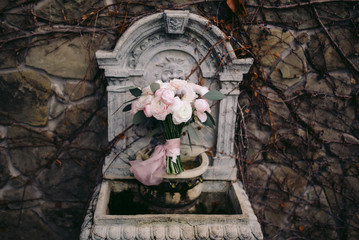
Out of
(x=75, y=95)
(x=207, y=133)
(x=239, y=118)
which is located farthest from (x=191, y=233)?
(x=75, y=95)

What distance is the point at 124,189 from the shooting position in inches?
66.4

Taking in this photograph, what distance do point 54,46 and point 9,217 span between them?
1.20 meters

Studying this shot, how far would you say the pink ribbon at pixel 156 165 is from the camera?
4.55 ft

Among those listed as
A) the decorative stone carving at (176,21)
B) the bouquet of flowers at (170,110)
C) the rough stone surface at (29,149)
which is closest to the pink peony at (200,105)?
the bouquet of flowers at (170,110)

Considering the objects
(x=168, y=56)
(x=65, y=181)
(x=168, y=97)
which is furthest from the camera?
(x=65, y=181)

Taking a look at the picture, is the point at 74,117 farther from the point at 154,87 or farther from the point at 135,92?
the point at 154,87

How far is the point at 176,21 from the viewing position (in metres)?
1.48

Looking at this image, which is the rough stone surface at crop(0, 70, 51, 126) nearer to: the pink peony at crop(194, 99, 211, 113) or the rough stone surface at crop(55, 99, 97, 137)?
the rough stone surface at crop(55, 99, 97, 137)

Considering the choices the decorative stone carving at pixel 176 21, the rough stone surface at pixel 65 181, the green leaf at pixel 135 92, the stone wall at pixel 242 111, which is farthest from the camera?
the rough stone surface at pixel 65 181

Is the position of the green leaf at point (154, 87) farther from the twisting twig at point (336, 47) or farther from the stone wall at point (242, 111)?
the twisting twig at point (336, 47)

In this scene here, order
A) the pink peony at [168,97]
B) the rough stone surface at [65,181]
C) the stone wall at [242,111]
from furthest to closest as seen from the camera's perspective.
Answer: the rough stone surface at [65,181], the stone wall at [242,111], the pink peony at [168,97]

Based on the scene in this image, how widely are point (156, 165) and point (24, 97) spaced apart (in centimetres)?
96

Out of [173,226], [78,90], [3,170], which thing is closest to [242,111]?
[173,226]

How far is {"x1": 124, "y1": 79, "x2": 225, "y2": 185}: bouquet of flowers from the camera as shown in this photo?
126 cm
